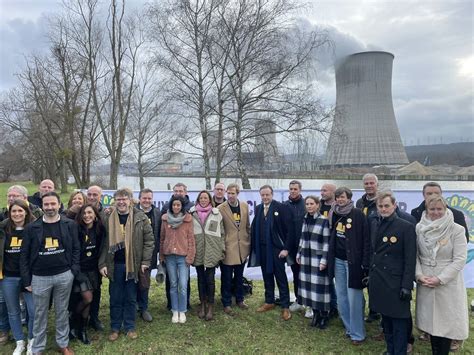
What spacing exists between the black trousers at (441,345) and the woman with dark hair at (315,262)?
1.24 metres

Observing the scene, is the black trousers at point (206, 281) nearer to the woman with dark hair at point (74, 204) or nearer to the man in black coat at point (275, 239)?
the man in black coat at point (275, 239)

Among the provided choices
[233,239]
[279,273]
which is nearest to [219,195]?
[233,239]

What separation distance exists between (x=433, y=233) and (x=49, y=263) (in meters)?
3.91

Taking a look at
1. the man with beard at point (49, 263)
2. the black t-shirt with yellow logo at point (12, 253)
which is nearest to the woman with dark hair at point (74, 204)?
the man with beard at point (49, 263)

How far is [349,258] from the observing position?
3.81 metres

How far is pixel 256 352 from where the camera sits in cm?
386

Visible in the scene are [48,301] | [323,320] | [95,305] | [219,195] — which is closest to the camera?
[48,301]

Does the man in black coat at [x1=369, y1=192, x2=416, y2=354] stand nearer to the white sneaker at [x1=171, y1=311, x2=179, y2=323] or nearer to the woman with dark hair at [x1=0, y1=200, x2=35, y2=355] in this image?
the white sneaker at [x1=171, y1=311, x2=179, y2=323]

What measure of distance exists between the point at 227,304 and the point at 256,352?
1.10 m

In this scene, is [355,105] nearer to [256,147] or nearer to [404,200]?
[256,147]

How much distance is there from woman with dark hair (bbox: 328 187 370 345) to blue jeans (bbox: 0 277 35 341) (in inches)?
137

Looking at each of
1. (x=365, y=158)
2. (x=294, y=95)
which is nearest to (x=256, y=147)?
(x=294, y=95)

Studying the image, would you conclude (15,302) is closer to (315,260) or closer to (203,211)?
(203,211)

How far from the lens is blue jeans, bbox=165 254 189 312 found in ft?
14.6
